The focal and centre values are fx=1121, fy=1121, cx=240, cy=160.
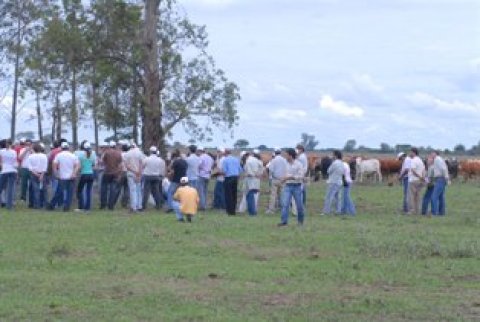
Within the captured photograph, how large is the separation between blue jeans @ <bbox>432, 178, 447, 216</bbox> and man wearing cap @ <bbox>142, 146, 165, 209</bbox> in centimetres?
768

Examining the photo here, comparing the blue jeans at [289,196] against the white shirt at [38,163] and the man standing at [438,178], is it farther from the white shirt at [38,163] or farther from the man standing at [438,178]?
the white shirt at [38,163]

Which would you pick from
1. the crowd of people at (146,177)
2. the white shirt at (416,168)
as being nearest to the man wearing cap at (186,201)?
the crowd of people at (146,177)

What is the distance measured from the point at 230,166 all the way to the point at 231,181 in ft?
1.39

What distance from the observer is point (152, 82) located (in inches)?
1496

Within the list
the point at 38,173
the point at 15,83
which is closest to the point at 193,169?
the point at 38,173

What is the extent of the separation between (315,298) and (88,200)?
16860mm

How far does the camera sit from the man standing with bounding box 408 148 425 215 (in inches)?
1259

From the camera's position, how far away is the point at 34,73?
3781cm

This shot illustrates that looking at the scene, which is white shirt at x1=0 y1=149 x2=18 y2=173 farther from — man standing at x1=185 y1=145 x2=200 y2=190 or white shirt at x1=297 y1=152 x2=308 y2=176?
white shirt at x1=297 y1=152 x2=308 y2=176

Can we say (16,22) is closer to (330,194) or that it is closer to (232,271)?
(330,194)

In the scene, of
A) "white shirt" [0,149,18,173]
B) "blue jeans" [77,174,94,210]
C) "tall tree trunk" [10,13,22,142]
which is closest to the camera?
"white shirt" [0,149,18,173]

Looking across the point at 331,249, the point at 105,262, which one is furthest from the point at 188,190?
the point at 105,262

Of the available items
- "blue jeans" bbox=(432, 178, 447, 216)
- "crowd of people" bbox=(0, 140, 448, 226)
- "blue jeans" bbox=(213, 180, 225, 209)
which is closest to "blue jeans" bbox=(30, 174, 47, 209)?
"crowd of people" bbox=(0, 140, 448, 226)

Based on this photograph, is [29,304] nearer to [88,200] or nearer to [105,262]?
[105,262]
